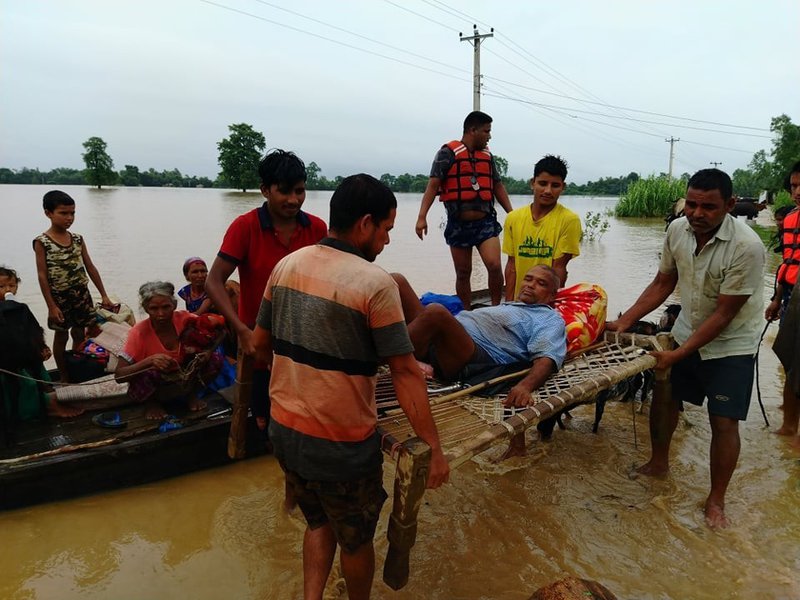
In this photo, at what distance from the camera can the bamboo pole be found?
243cm

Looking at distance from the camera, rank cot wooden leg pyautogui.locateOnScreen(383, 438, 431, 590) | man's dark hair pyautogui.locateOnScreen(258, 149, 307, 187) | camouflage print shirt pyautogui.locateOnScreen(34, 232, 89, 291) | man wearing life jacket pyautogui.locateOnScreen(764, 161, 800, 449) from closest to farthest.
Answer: cot wooden leg pyautogui.locateOnScreen(383, 438, 431, 590), man's dark hair pyautogui.locateOnScreen(258, 149, 307, 187), man wearing life jacket pyautogui.locateOnScreen(764, 161, 800, 449), camouflage print shirt pyautogui.locateOnScreen(34, 232, 89, 291)

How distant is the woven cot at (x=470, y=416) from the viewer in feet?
5.50

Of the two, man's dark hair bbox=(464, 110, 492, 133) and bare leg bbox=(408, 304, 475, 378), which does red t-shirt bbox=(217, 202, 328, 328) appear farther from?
man's dark hair bbox=(464, 110, 492, 133)

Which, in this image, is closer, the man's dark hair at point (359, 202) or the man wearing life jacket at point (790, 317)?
the man's dark hair at point (359, 202)

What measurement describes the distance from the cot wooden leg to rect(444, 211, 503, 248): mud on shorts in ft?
9.65

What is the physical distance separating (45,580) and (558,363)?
108 inches

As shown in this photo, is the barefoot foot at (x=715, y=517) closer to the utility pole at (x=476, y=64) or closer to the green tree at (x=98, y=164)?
the utility pole at (x=476, y=64)

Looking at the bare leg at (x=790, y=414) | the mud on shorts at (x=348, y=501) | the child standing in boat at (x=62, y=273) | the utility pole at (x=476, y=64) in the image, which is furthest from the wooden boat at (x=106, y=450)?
the utility pole at (x=476, y=64)

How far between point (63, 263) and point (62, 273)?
83 mm

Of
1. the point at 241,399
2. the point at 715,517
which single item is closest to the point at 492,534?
the point at 715,517

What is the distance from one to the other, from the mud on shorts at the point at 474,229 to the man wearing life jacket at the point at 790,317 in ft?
7.04

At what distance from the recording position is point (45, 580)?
96.6 inches

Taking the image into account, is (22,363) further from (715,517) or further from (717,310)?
(715,517)

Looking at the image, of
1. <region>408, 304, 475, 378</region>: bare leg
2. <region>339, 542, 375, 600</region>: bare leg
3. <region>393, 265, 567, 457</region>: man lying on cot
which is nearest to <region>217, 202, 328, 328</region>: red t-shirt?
<region>393, 265, 567, 457</region>: man lying on cot
